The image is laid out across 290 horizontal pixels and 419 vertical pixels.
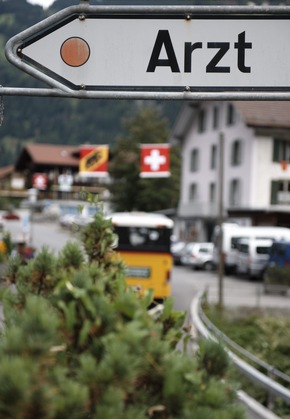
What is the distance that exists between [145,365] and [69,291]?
0.32m

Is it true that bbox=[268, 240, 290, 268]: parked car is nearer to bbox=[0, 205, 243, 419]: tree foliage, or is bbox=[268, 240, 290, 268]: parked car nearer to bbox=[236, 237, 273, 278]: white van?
bbox=[236, 237, 273, 278]: white van

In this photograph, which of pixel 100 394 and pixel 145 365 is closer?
pixel 100 394

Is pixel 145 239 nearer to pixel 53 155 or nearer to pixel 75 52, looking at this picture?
pixel 75 52

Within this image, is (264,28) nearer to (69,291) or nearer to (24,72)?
(24,72)

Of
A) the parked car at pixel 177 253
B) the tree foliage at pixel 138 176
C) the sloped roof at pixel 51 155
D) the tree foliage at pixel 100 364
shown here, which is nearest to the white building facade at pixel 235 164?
the parked car at pixel 177 253

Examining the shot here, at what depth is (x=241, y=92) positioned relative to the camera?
3.04 metres

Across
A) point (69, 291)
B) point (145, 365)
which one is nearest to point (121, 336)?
point (145, 365)

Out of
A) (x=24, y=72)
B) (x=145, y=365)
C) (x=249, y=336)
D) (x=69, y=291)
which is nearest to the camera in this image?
(x=145, y=365)

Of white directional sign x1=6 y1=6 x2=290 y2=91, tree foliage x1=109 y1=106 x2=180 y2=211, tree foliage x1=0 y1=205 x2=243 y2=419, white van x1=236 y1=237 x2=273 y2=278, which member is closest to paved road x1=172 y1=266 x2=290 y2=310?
white van x1=236 y1=237 x2=273 y2=278

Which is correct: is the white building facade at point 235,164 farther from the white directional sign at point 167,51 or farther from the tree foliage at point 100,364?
the tree foliage at point 100,364

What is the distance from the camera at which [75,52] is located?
3098 mm

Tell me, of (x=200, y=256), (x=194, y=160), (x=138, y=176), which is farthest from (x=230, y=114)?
(x=138, y=176)

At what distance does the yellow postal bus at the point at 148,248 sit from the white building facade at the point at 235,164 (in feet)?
66.4

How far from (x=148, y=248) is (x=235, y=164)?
93.4 ft
